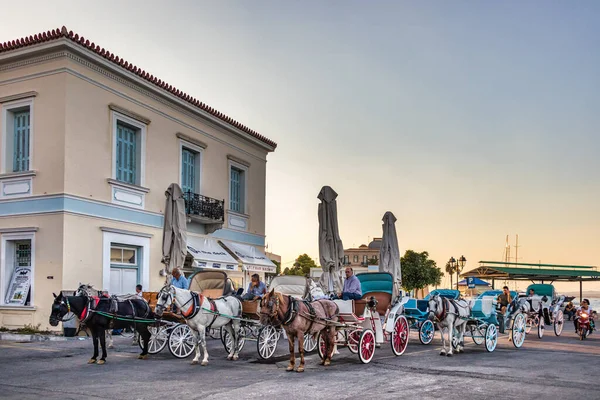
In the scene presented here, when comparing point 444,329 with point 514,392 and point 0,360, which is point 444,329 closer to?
point 514,392

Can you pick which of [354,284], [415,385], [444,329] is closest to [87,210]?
[354,284]

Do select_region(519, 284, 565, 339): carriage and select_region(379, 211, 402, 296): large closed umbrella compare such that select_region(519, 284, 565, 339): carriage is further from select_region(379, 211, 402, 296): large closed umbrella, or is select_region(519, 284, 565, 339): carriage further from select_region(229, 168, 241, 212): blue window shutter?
select_region(229, 168, 241, 212): blue window shutter

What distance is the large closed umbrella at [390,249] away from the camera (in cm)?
2065

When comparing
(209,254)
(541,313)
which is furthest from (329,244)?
(541,313)

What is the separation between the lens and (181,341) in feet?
A: 44.8

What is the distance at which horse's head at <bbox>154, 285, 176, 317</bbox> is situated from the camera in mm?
12008

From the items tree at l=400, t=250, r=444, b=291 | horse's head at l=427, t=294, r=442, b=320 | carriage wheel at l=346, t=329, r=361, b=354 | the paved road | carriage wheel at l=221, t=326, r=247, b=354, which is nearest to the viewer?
the paved road

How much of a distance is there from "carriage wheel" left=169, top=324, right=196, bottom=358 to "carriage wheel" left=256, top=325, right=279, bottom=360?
5.02 ft

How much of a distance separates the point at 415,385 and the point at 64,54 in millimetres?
14094

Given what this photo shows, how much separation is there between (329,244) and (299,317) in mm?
8035

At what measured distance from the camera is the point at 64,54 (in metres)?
18.3

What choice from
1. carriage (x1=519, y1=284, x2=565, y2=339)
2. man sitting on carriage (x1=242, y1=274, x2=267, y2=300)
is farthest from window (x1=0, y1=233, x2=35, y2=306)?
carriage (x1=519, y1=284, x2=565, y2=339)

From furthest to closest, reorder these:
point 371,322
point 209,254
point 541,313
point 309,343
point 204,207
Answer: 1. point 204,207
2. point 209,254
3. point 541,313
4. point 309,343
5. point 371,322

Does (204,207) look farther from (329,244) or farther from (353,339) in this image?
(353,339)
